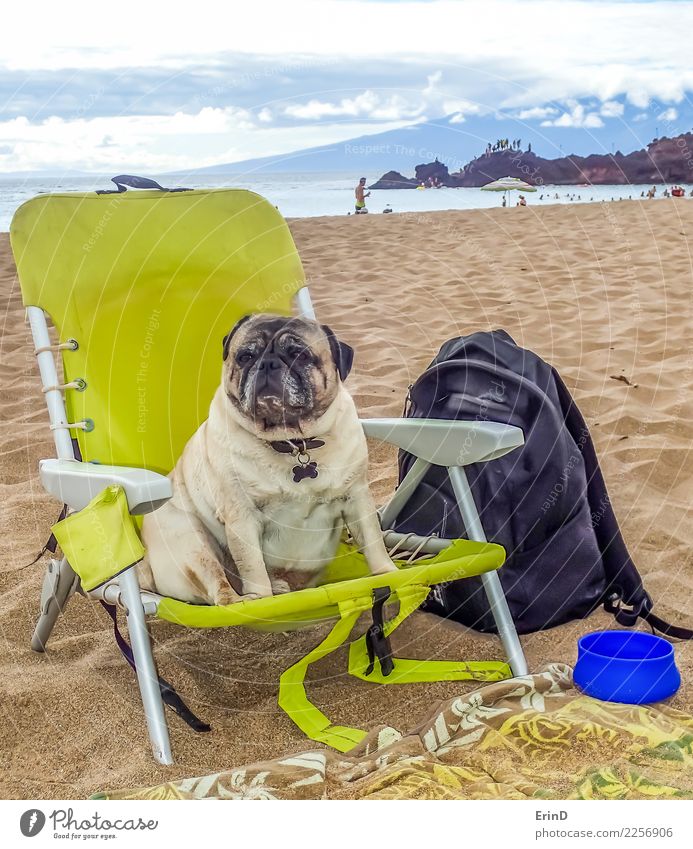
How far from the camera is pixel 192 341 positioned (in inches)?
106

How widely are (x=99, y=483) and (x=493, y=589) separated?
957 millimetres

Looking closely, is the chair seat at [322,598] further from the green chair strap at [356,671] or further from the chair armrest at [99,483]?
the chair armrest at [99,483]

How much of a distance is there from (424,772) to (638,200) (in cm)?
979

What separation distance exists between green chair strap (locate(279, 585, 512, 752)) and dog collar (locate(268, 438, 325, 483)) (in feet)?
1.13

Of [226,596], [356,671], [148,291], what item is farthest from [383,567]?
[148,291]

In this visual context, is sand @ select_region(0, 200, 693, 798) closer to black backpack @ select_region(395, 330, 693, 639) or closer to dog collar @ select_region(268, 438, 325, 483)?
black backpack @ select_region(395, 330, 693, 639)

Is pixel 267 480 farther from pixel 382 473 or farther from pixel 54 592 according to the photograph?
pixel 382 473

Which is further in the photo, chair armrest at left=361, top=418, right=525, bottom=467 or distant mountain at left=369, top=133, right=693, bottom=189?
distant mountain at left=369, top=133, right=693, bottom=189

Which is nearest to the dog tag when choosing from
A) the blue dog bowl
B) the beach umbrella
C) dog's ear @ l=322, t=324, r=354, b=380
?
dog's ear @ l=322, t=324, r=354, b=380

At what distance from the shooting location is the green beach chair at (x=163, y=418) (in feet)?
6.47

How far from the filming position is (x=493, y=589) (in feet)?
7.57

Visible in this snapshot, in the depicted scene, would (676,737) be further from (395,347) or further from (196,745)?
(395,347)

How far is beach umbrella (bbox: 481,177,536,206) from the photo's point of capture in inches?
171

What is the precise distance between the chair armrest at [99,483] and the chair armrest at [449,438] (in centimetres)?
67
